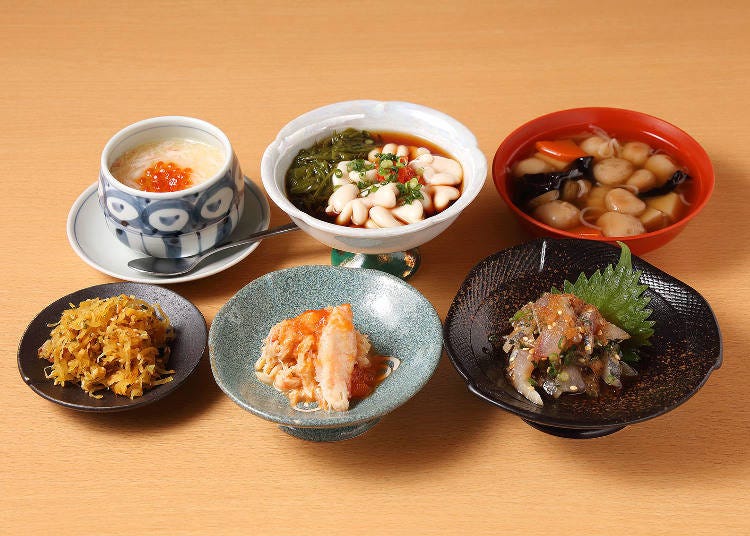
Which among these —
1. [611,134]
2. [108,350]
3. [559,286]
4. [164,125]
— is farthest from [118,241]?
[611,134]

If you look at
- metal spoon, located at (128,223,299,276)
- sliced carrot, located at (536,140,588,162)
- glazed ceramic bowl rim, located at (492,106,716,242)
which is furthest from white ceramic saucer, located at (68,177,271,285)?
sliced carrot, located at (536,140,588,162)

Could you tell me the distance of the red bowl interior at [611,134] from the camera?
2334mm

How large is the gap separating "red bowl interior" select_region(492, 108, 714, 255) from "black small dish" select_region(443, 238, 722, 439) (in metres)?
0.19

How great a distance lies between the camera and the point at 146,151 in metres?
2.36

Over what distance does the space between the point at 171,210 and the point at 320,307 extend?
46 cm

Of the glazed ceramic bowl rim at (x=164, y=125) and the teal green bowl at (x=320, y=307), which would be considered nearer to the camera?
the teal green bowl at (x=320, y=307)

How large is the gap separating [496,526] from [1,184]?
1858mm

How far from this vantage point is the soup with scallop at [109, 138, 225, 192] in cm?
226

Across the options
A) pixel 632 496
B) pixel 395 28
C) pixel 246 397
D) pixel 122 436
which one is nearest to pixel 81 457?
pixel 122 436

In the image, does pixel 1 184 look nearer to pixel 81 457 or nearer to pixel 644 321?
pixel 81 457

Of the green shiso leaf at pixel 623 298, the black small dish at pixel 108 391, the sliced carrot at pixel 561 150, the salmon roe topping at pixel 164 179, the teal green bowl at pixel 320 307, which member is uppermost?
the sliced carrot at pixel 561 150

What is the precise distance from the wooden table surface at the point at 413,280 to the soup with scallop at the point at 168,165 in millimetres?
264

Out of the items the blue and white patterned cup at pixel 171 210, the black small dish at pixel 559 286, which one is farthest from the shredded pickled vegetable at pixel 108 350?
the black small dish at pixel 559 286

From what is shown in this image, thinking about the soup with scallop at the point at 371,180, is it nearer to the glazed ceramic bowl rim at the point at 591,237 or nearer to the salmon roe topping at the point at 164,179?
the glazed ceramic bowl rim at the point at 591,237
